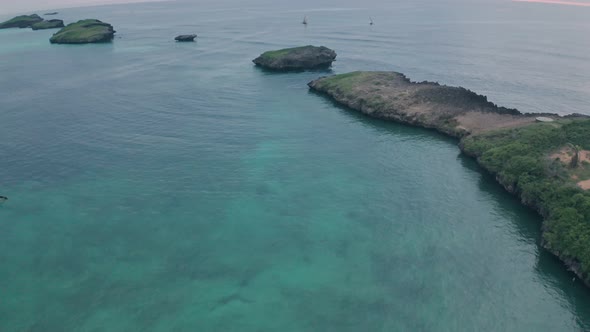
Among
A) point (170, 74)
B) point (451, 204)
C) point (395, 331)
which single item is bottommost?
point (395, 331)

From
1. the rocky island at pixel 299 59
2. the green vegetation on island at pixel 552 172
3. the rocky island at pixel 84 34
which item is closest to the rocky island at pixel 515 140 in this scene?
the green vegetation on island at pixel 552 172

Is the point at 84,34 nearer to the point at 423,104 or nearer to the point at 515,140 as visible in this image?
the point at 423,104

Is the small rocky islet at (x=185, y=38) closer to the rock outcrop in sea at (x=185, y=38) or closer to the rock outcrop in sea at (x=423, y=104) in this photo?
the rock outcrop in sea at (x=185, y=38)

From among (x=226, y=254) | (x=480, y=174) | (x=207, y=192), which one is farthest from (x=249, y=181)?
(x=480, y=174)

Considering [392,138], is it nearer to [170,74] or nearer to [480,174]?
[480,174]

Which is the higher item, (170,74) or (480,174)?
(170,74)

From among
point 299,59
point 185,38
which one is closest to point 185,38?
point 185,38
